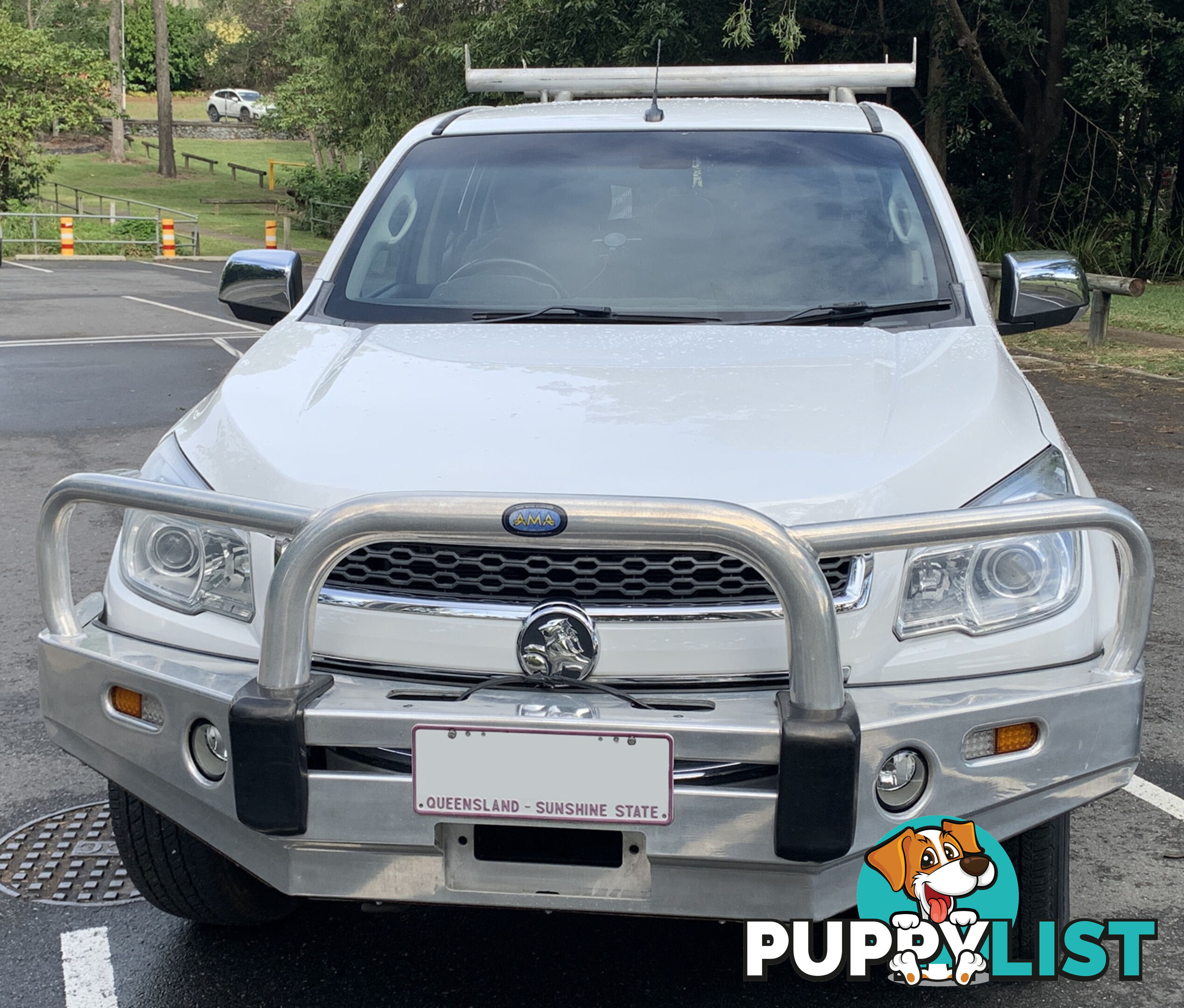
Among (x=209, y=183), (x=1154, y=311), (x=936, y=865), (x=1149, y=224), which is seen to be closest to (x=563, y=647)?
(x=936, y=865)

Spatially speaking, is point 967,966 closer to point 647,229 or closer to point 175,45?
point 647,229

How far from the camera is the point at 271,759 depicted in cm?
225

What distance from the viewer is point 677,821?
7.20 feet

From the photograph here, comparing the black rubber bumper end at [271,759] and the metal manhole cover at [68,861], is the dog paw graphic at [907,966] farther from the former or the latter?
the metal manhole cover at [68,861]

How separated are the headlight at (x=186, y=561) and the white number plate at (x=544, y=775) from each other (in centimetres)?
55

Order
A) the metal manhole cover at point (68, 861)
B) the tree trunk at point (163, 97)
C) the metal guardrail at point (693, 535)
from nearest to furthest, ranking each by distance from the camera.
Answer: the metal guardrail at point (693, 535) → the metal manhole cover at point (68, 861) → the tree trunk at point (163, 97)

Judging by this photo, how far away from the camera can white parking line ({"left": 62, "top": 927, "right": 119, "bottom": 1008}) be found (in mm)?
2822

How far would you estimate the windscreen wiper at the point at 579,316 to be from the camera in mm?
3482

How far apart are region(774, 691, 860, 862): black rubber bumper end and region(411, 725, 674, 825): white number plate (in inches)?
6.9

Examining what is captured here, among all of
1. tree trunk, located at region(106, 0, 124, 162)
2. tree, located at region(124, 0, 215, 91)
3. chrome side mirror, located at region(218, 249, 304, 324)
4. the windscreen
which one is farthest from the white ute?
tree, located at region(124, 0, 215, 91)

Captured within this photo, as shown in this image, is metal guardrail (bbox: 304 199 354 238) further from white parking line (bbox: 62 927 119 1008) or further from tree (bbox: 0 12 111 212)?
white parking line (bbox: 62 927 119 1008)

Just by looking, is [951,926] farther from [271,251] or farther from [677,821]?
[271,251]

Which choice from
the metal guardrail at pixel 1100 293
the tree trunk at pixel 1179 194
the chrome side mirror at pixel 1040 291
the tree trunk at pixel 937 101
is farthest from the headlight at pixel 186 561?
the tree trunk at pixel 1179 194

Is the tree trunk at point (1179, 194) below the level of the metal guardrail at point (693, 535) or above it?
below
